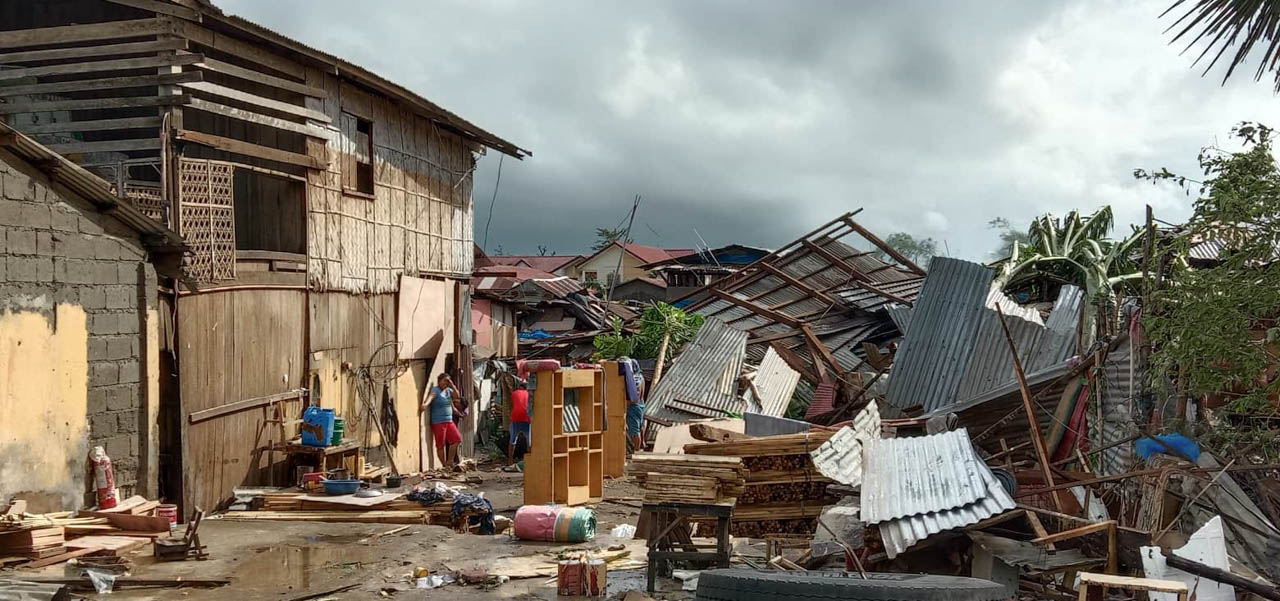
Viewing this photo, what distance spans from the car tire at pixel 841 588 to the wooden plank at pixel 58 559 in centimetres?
641

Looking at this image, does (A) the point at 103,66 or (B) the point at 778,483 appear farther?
(A) the point at 103,66

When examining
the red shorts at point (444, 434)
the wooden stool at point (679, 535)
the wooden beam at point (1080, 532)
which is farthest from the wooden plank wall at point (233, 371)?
the wooden beam at point (1080, 532)

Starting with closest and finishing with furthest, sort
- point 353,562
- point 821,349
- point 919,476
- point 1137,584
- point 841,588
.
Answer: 1. point 841,588
2. point 1137,584
3. point 919,476
4. point 353,562
5. point 821,349

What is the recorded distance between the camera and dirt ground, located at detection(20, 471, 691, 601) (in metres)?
9.16

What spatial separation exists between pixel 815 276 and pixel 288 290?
16.3m

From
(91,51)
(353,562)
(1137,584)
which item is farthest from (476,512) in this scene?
(1137,584)

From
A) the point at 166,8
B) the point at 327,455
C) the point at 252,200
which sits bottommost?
the point at 327,455

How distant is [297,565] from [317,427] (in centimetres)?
→ 454

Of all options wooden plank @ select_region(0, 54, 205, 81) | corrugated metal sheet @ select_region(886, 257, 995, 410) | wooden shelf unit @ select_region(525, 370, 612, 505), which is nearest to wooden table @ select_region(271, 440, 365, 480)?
wooden shelf unit @ select_region(525, 370, 612, 505)

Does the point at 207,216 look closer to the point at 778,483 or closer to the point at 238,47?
the point at 238,47

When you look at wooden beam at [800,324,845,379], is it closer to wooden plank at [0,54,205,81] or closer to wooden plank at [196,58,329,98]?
wooden plank at [196,58,329,98]

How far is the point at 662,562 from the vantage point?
31.8 feet

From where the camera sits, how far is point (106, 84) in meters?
12.8

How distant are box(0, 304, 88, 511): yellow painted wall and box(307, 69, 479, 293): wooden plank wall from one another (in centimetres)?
467
